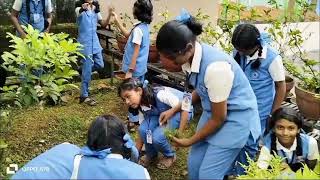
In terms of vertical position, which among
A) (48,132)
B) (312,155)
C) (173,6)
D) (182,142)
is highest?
(173,6)

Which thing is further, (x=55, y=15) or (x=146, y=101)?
(x=55, y=15)

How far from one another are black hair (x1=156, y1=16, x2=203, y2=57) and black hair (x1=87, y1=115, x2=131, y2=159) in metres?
0.56

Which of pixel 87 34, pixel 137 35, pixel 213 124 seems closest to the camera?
pixel 213 124

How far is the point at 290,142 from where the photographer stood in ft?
Answer: 10.9

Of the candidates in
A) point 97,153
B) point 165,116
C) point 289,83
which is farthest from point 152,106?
point 289,83

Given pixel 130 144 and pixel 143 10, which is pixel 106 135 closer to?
pixel 130 144

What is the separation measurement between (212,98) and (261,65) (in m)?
1.13

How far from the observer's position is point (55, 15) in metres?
7.42

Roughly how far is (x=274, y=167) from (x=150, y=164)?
1.84 m

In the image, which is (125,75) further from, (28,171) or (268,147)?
(28,171)

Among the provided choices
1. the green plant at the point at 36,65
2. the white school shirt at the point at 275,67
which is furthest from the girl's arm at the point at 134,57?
the white school shirt at the point at 275,67

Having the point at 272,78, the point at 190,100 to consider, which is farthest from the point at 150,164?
the point at 272,78

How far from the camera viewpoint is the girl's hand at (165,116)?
11.6ft

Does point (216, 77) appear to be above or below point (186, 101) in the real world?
above
